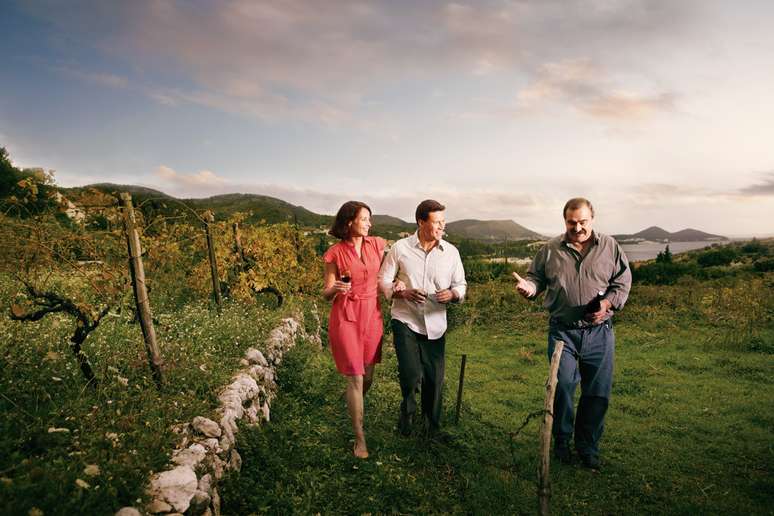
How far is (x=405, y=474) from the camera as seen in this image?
4176 mm

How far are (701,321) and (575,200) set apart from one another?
10.7 m

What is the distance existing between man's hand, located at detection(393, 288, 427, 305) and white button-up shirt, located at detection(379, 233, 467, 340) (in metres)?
0.15

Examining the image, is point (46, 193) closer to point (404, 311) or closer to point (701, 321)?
point (404, 311)

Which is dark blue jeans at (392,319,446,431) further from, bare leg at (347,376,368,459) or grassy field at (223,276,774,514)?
bare leg at (347,376,368,459)

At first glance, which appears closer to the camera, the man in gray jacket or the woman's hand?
the woman's hand

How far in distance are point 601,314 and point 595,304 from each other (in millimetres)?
106

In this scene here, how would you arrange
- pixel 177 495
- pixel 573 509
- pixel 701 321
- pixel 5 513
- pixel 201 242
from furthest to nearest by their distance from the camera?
pixel 701 321 → pixel 201 242 → pixel 573 509 → pixel 177 495 → pixel 5 513

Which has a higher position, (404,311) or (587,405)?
(404,311)

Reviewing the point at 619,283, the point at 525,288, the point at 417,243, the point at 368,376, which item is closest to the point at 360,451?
the point at 368,376

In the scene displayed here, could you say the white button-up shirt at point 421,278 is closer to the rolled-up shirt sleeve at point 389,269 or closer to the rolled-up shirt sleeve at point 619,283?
the rolled-up shirt sleeve at point 389,269

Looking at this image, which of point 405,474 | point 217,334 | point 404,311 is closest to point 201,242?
point 217,334

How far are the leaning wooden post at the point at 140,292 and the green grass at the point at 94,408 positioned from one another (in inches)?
5.5

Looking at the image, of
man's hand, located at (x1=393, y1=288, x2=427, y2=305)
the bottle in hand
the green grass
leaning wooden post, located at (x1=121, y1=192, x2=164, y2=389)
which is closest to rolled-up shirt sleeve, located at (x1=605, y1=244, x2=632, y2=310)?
the bottle in hand

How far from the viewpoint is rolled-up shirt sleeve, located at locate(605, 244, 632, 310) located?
4.41m
